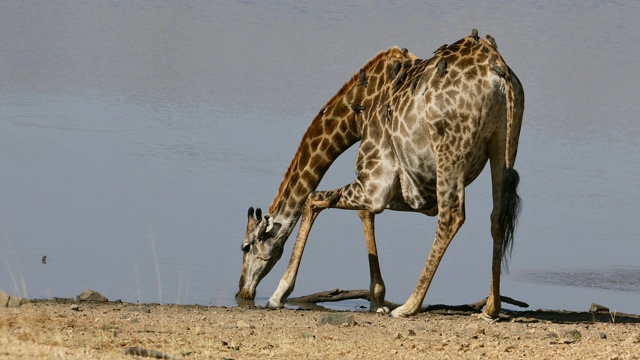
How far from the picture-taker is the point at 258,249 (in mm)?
13273

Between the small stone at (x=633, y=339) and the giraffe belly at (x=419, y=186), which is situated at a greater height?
the giraffe belly at (x=419, y=186)

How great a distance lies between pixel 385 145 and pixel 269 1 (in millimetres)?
21768

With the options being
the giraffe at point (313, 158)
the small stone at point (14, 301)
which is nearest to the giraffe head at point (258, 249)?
the giraffe at point (313, 158)

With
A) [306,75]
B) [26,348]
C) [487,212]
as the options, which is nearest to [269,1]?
[306,75]

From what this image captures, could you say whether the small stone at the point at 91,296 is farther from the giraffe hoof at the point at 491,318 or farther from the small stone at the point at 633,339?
the small stone at the point at 633,339

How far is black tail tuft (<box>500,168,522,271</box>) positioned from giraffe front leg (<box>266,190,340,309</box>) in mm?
1668

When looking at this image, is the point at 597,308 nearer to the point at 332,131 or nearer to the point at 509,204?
the point at 509,204

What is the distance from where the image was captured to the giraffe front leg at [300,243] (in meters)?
12.7

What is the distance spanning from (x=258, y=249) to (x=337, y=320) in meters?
2.45

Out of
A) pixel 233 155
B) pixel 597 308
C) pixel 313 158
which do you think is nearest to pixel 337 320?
pixel 313 158

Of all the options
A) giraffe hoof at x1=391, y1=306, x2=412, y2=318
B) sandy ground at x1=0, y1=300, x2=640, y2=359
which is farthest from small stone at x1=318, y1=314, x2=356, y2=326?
giraffe hoof at x1=391, y1=306, x2=412, y2=318

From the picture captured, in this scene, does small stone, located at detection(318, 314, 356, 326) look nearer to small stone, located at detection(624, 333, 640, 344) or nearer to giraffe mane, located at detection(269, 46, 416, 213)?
small stone, located at detection(624, 333, 640, 344)

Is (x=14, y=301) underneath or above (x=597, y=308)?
underneath

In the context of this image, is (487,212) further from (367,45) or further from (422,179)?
(367,45)
